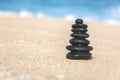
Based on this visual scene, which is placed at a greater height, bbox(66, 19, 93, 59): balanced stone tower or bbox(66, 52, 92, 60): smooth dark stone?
bbox(66, 19, 93, 59): balanced stone tower

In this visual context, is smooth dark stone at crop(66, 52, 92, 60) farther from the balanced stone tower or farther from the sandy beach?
the sandy beach

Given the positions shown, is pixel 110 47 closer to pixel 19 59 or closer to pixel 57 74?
pixel 19 59

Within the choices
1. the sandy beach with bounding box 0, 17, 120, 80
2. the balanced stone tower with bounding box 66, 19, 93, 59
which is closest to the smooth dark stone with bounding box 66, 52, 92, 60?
the balanced stone tower with bounding box 66, 19, 93, 59

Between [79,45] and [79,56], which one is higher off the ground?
[79,45]

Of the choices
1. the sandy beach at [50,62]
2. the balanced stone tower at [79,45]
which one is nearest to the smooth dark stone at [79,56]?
the balanced stone tower at [79,45]

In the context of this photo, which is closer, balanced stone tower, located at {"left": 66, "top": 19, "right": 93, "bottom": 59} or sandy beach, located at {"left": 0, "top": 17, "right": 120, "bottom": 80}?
sandy beach, located at {"left": 0, "top": 17, "right": 120, "bottom": 80}

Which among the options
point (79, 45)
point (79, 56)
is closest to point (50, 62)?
point (79, 56)

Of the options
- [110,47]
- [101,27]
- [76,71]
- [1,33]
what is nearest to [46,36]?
[1,33]

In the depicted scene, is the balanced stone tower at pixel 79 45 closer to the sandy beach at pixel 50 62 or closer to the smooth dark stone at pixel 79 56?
the smooth dark stone at pixel 79 56

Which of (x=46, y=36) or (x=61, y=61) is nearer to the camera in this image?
(x=61, y=61)

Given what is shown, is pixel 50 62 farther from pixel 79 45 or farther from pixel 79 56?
pixel 79 45

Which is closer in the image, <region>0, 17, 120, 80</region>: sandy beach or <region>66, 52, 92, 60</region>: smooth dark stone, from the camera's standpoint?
<region>0, 17, 120, 80</region>: sandy beach
